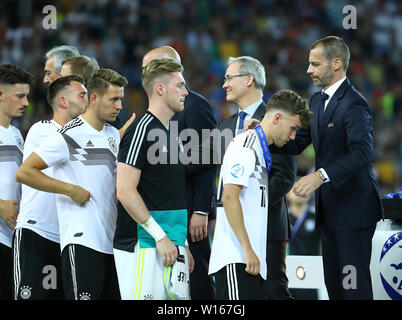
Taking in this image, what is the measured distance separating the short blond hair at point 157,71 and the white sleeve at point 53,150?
65 centimetres

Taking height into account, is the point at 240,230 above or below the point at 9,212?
below

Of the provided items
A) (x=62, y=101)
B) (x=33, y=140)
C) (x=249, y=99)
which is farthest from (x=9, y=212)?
(x=249, y=99)

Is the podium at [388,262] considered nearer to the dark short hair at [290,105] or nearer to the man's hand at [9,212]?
the dark short hair at [290,105]

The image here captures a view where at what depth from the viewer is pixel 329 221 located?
4.98 m

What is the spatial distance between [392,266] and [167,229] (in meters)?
1.89

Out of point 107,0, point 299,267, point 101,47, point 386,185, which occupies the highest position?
point 107,0

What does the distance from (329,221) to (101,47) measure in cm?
877

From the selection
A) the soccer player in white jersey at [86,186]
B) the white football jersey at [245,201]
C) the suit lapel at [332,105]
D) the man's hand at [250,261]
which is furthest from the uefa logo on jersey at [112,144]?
the suit lapel at [332,105]

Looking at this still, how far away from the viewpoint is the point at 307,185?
462cm

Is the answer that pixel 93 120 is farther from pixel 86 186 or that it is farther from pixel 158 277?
pixel 158 277

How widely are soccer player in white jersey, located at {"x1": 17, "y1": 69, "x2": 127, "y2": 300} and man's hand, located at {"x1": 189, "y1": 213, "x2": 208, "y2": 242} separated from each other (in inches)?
26.3

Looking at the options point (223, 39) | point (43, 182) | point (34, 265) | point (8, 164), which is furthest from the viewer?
point (223, 39)
